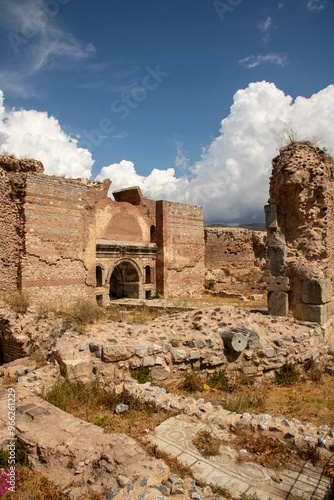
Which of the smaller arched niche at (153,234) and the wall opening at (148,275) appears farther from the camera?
the smaller arched niche at (153,234)

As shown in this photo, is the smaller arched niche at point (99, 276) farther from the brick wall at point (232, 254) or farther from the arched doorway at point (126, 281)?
the brick wall at point (232, 254)

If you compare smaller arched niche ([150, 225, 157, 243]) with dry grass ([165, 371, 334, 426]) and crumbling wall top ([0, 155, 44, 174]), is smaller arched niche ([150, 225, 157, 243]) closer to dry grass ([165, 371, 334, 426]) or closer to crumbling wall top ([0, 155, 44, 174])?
crumbling wall top ([0, 155, 44, 174])

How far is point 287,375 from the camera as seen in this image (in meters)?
6.28

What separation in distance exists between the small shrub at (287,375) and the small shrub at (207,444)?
9.58ft

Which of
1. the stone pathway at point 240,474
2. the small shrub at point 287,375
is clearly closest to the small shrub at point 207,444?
the stone pathway at point 240,474

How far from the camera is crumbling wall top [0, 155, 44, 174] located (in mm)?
11680

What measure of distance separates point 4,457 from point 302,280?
6983 mm

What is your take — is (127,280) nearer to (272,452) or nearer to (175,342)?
(175,342)

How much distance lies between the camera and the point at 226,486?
9.89 ft

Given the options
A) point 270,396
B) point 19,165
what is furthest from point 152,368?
point 19,165

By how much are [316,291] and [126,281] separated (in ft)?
34.6

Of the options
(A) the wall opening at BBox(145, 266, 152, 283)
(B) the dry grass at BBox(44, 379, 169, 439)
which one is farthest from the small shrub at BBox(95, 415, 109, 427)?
(A) the wall opening at BBox(145, 266, 152, 283)

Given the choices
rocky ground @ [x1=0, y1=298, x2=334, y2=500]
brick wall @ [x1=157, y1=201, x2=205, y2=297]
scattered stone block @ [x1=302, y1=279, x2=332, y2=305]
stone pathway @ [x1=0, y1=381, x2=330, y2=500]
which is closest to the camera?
stone pathway @ [x1=0, y1=381, x2=330, y2=500]

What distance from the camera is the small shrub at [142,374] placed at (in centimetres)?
547
